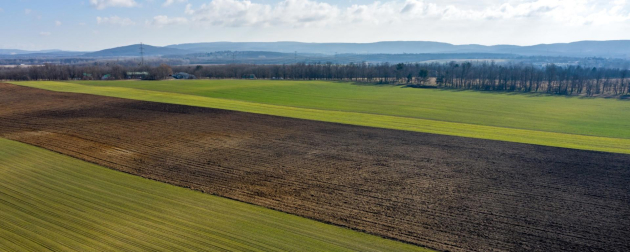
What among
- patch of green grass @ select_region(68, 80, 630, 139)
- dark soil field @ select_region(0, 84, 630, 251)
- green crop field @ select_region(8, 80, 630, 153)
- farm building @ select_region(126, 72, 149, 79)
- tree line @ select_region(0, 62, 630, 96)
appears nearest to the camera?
dark soil field @ select_region(0, 84, 630, 251)

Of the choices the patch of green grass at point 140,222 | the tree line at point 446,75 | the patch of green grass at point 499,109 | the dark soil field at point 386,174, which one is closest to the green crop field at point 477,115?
the patch of green grass at point 499,109

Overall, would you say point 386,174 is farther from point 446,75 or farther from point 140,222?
point 446,75

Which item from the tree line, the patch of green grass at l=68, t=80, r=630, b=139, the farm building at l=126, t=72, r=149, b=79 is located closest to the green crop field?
the patch of green grass at l=68, t=80, r=630, b=139

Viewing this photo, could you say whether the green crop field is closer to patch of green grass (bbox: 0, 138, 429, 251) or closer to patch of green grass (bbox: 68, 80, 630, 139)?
patch of green grass (bbox: 68, 80, 630, 139)

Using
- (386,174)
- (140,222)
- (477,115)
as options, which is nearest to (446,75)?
(477,115)

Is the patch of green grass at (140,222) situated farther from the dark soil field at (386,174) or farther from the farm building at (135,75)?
the farm building at (135,75)

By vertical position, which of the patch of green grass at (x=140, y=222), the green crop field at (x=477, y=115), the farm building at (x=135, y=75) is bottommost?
the patch of green grass at (x=140, y=222)

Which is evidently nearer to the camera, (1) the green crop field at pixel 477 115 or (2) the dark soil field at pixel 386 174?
(2) the dark soil field at pixel 386 174
